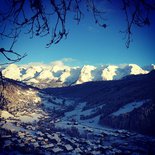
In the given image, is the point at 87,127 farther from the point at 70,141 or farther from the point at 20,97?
the point at 20,97

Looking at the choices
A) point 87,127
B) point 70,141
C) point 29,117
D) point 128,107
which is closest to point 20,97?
point 29,117

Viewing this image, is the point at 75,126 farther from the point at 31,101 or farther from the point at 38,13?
the point at 38,13

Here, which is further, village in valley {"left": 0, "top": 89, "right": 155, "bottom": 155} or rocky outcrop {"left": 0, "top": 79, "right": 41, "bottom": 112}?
rocky outcrop {"left": 0, "top": 79, "right": 41, "bottom": 112}

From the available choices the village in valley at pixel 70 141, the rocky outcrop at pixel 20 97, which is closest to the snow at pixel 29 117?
the village in valley at pixel 70 141

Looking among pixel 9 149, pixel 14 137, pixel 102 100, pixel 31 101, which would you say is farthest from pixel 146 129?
pixel 31 101

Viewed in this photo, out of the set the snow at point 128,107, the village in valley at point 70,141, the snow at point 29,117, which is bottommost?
the village in valley at point 70,141

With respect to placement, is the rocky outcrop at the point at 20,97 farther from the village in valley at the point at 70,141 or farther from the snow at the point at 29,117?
the village in valley at the point at 70,141

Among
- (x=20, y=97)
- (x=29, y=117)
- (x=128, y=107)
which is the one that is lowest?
(x=29, y=117)

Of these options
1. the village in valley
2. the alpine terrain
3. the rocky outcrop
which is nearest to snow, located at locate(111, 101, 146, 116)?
the alpine terrain

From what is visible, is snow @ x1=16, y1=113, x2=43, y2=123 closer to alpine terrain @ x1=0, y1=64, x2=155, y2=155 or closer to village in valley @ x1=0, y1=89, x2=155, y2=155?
alpine terrain @ x1=0, y1=64, x2=155, y2=155

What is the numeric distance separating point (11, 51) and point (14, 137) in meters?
61.0

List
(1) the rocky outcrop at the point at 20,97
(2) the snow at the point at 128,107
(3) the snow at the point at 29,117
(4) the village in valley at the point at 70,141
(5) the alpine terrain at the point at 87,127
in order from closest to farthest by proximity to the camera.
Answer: (4) the village in valley at the point at 70,141 < (5) the alpine terrain at the point at 87,127 < (2) the snow at the point at 128,107 < (3) the snow at the point at 29,117 < (1) the rocky outcrop at the point at 20,97

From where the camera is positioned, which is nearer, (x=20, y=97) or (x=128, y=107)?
(x=128, y=107)

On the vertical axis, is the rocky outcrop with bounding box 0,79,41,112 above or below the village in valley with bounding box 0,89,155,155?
above
